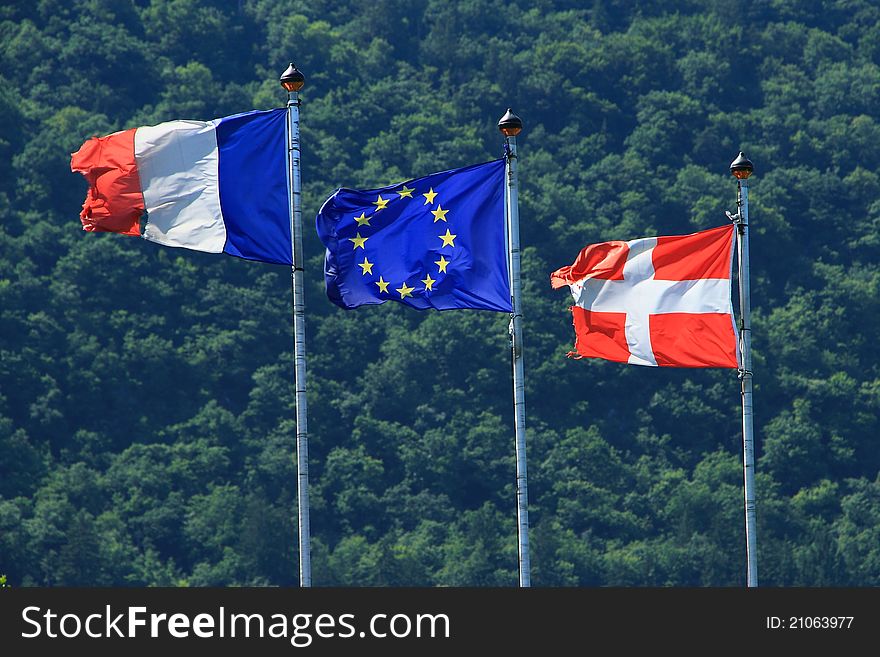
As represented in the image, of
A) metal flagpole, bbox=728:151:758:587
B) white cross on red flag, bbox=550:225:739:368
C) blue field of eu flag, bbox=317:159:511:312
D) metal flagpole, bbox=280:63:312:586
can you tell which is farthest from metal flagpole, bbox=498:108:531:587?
metal flagpole, bbox=728:151:758:587

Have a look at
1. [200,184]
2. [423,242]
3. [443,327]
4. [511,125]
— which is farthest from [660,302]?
[443,327]

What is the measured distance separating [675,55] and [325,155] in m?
33.4

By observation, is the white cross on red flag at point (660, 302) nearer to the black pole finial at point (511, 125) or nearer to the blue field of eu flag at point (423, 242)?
the blue field of eu flag at point (423, 242)

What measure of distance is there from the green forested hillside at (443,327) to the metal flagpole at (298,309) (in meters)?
78.4

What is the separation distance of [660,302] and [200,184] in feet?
23.0

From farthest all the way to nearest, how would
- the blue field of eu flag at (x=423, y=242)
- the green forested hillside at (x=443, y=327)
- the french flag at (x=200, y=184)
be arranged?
the green forested hillside at (x=443, y=327)
the blue field of eu flag at (x=423, y=242)
the french flag at (x=200, y=184)

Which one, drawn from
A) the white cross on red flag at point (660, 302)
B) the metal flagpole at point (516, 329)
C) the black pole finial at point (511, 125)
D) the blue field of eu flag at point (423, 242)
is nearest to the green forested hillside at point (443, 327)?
the white cross on red flag at point (660, 302)

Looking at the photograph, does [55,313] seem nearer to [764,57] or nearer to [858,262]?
[858,262]

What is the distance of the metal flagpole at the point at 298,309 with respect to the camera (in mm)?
28891

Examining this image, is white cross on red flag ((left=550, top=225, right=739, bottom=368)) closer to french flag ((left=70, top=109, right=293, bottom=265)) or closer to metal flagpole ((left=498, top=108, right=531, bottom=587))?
metal flagpole ((left=498, top=108, right=531, bottom=587))

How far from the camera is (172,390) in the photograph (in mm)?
125688

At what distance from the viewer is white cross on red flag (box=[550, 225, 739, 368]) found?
30312 mm

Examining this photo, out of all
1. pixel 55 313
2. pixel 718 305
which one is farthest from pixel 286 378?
pixel 718 305

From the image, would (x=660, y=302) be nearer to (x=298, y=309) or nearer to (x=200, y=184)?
(x=298, y=309)
